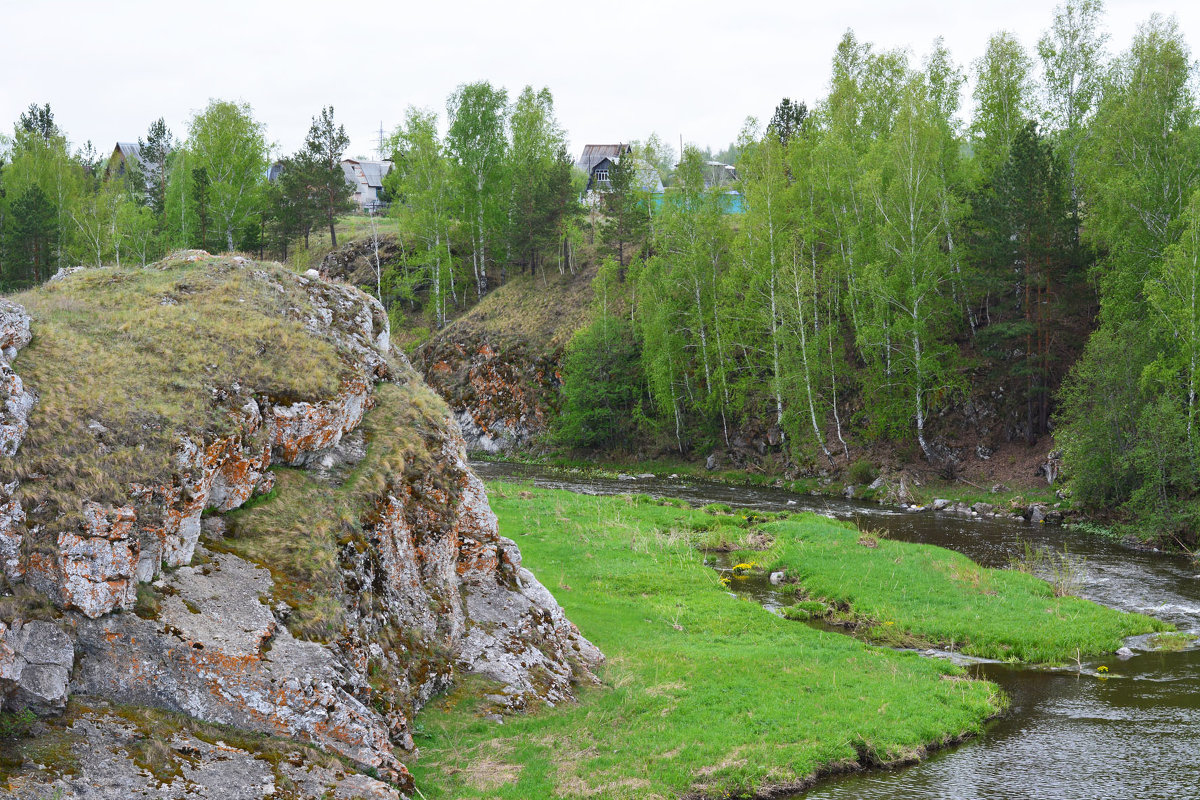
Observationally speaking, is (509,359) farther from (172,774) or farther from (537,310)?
(172,774)

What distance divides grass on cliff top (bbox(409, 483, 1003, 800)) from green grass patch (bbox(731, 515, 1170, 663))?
108 inches

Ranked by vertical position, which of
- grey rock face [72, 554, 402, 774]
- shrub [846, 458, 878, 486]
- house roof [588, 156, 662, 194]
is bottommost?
shrub [846, 458, 878, 486]

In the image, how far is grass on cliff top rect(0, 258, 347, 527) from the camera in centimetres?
1314

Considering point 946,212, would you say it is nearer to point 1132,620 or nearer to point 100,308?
point 1132,620

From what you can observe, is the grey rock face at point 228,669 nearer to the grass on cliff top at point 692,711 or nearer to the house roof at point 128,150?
→ the grass on cliff top at point 692,711

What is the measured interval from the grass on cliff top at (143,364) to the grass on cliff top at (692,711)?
7.08 metres

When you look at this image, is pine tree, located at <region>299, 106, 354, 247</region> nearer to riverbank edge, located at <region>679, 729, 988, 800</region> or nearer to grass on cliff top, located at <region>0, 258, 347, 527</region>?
grass on cliff top, located at <region>0, 258, 347, 527</region>

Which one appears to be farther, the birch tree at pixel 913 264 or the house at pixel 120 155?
the house at pixel 120 155

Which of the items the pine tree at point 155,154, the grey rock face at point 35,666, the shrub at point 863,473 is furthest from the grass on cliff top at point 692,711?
the pine tree at point 155,154

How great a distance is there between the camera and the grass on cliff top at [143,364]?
13.1 meters

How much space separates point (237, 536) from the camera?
50.2 ft

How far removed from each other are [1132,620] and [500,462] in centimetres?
4879

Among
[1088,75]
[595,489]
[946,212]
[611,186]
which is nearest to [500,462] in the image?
[595,489]

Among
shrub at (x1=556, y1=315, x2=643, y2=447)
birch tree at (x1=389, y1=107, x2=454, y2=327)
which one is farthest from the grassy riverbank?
birch tree at (x1=389, y1=107, x2=454, y2=327)
